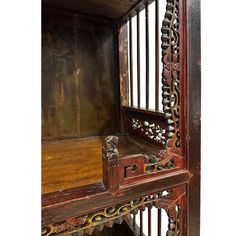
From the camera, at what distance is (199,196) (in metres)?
1.03

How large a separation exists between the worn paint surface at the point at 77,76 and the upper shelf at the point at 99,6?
2.6 inches

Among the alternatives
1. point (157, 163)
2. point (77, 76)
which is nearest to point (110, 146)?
point (157, 163)

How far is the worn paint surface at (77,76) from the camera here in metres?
1.39

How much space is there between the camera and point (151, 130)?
4.13 ft

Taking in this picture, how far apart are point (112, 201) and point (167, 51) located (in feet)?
1.98

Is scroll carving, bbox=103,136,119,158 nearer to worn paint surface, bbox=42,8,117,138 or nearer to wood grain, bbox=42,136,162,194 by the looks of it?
wood grain, bbox=42,136,162,194

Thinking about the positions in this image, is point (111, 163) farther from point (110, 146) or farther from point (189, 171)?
point (189, 171)

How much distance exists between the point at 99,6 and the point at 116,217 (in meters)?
1.12

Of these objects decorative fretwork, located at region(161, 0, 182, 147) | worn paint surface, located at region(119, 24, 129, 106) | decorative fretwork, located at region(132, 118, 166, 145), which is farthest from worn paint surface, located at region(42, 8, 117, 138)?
decorative fretwork, located at region(161, 0, 182, 147)
